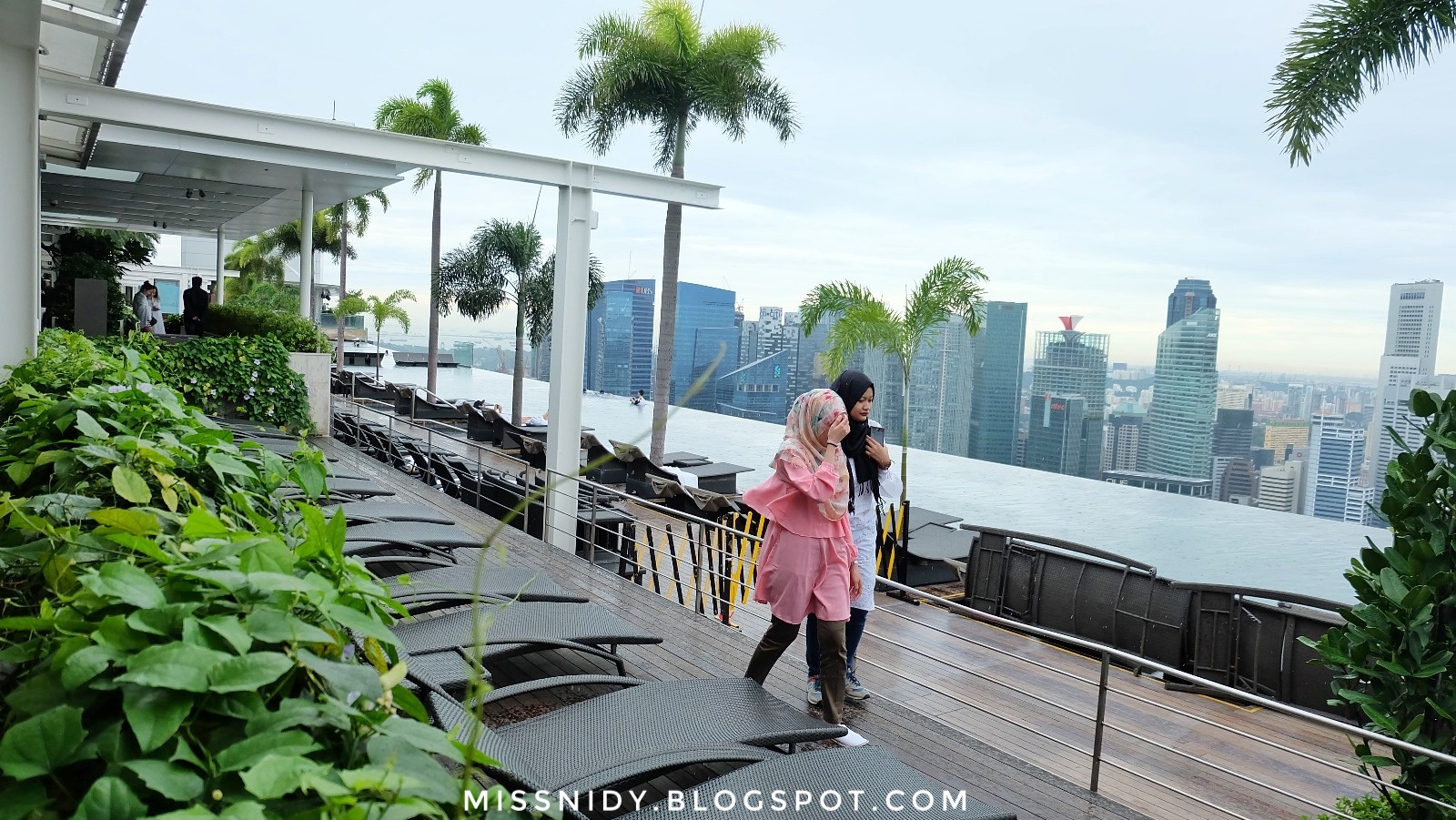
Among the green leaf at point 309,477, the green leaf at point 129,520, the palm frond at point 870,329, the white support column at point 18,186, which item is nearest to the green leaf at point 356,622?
the green leaf at point 129,520

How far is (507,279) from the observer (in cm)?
2275

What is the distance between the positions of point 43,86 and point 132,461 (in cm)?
706

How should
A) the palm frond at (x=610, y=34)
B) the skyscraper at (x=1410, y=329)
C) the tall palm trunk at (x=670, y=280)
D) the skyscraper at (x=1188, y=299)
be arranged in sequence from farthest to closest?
the tall palm trunk at (x=670, y=280)
the palm frond at (x=610, y=34)
the skyscraper at (x=1188, y=299)
the skyscraper at (x=1410, y=329)

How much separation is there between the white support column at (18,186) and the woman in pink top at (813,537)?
4.59 metres

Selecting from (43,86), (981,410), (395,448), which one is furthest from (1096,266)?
(43,86)

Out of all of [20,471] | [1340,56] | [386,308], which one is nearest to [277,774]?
[20,471]

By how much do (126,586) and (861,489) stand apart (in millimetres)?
3342

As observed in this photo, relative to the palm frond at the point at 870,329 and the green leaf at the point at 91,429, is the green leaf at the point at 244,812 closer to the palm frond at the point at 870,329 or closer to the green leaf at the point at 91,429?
the green leaf at the point at 91,429

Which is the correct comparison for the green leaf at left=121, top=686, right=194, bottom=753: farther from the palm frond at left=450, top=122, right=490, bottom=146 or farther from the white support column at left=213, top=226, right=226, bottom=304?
the palm frond at left=450, top=122, right=490, bottom=146

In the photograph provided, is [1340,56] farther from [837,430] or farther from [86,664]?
[86,664]

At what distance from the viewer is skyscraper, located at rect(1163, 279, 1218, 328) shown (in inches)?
637

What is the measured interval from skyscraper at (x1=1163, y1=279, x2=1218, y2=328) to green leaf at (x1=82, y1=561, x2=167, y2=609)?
55.1ft

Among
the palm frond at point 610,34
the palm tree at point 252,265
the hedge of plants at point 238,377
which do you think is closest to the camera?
the hedge of plants at point 238,377

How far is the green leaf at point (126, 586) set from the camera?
3.41ft
